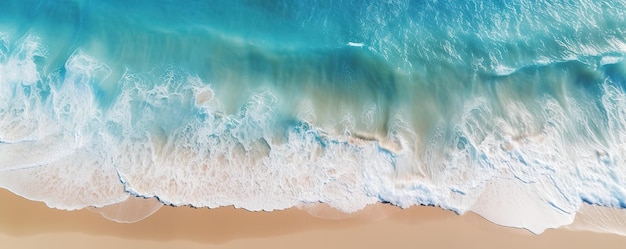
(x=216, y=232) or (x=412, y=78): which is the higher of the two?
(x=412, y=78)

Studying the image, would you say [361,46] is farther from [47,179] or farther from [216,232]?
[47,179]

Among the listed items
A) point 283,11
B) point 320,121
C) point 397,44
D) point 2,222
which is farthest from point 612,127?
point 2,222

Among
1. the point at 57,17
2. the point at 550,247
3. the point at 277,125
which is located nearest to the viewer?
the point at 550,247

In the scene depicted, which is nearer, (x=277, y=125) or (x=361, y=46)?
(x=277, y=125)

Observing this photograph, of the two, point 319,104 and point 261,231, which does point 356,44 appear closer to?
point 319,104

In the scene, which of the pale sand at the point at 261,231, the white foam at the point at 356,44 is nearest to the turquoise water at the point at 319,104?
the white foam at the point at 356,44

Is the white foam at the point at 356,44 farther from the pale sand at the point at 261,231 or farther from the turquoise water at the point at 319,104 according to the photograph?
the pale sand at the point at 261,231
